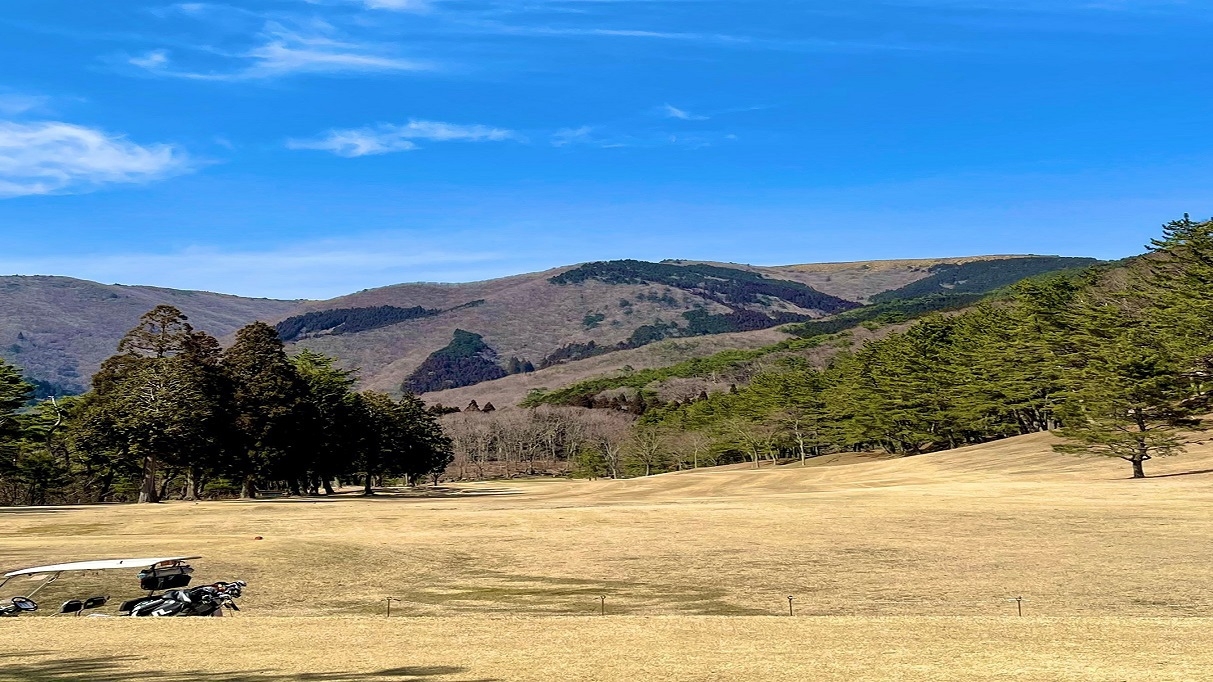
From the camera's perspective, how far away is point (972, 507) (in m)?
50.8

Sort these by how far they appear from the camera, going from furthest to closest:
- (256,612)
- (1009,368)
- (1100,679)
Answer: (1009,368)
(256,612)
(1100,679)

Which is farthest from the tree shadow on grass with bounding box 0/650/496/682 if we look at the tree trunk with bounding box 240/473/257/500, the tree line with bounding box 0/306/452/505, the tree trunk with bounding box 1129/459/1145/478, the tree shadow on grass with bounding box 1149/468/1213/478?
the tree trunk with bounding box 240/473/257/500

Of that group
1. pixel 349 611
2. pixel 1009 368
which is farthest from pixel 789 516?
pixel 1009 368

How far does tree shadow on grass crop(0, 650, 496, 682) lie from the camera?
1466cm

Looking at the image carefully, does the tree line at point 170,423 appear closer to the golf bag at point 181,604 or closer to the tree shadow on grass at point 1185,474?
the golf bag at point 181,604

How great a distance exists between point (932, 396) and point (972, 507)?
6074 centimetres

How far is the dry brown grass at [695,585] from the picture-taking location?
16531 millimetres

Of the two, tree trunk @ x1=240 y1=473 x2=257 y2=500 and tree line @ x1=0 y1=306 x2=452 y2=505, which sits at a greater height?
tree line @ x1=0 y1=306 x2=452 y2=505

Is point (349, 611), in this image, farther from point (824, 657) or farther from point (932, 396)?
point (932, 396)

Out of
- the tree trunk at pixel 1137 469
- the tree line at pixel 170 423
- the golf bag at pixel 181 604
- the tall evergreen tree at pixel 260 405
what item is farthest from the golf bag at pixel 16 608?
the tree trunk at pixel 1137 469

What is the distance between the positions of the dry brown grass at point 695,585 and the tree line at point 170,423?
1235cm

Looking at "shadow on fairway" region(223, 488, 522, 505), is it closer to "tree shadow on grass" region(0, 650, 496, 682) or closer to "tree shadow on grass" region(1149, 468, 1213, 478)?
"tree shadow on grass" region(1149, 468, 1213, 478)

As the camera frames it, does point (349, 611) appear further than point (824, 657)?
Yes

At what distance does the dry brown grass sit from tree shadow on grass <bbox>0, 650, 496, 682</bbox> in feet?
0.43
